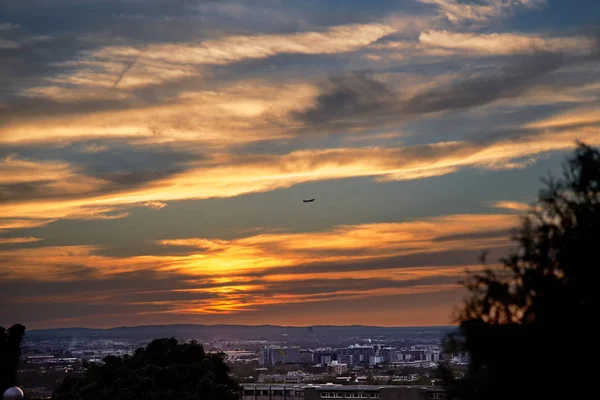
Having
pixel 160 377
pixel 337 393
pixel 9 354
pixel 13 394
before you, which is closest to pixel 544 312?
pixel 13 394

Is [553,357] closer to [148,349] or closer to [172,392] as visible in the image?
[172,392]

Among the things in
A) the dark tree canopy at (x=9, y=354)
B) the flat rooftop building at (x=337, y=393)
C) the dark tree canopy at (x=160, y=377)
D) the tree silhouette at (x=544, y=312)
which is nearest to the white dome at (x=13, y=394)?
the tree silhouette at (x=544, y=312)

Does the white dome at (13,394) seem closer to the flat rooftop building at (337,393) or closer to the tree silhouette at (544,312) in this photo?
the tree silhouette at (544,312)

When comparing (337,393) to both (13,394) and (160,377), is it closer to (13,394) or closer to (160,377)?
(160,377)

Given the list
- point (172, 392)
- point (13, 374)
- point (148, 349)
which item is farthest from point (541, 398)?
point (13, 374)

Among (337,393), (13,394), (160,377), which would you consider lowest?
(337,393)

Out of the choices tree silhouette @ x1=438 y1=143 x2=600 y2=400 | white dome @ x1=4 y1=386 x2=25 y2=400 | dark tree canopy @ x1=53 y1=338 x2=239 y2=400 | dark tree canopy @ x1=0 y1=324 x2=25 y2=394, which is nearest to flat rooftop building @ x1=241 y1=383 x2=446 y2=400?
dark tree canopy @ x1=0 y1=324 x2=25 y2=394
